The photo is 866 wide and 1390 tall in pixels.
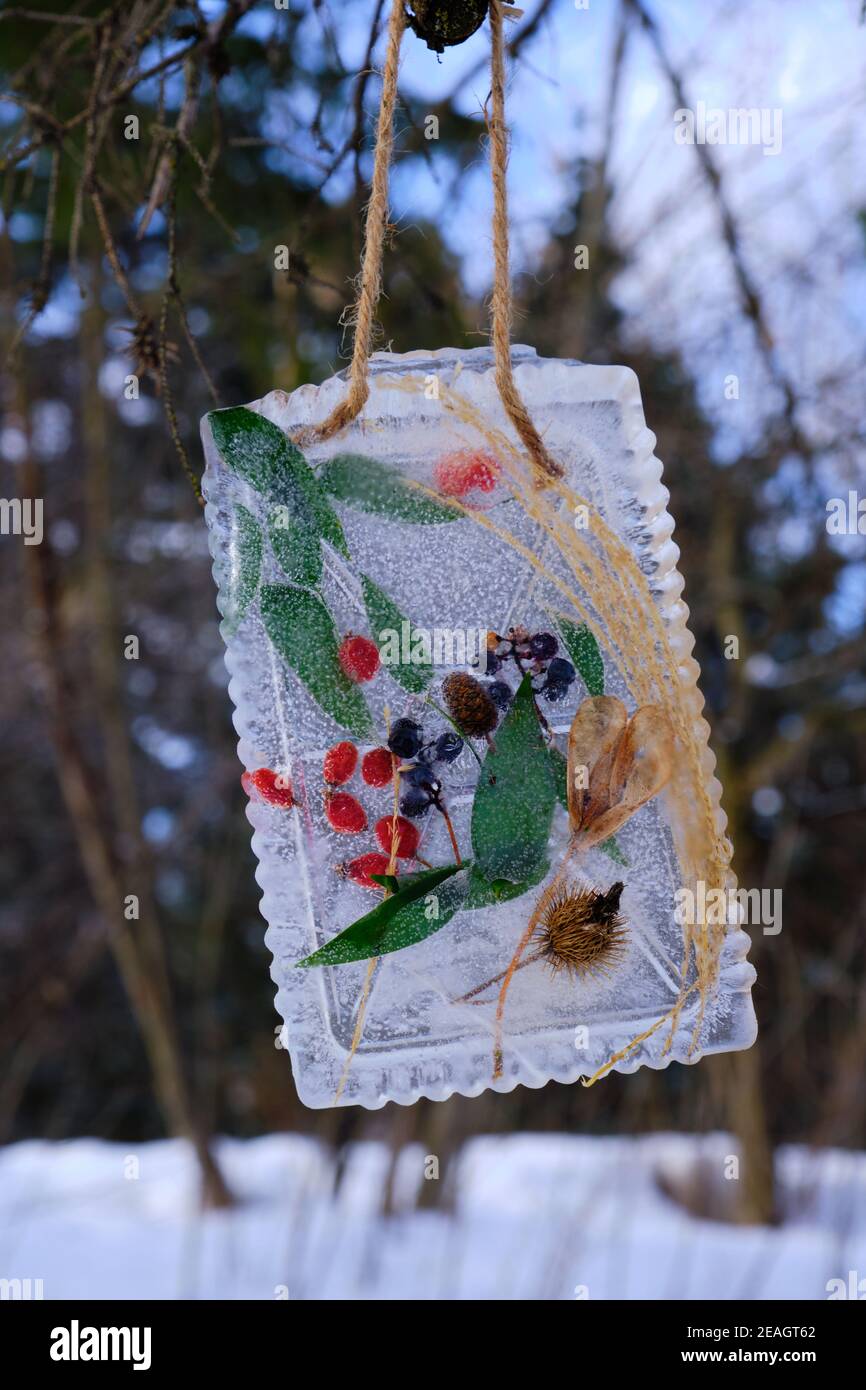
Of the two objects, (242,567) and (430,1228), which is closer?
(242,567)

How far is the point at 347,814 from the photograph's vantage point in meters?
0.54

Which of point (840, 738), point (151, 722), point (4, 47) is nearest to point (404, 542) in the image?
point (4, 47)

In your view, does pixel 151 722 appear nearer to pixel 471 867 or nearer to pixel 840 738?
pixel 840 738

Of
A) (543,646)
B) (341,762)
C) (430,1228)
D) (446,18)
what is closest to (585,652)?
(543,646)

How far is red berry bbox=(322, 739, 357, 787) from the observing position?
1.75 feet

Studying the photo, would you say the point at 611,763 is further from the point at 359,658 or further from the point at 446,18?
the point at 446,18

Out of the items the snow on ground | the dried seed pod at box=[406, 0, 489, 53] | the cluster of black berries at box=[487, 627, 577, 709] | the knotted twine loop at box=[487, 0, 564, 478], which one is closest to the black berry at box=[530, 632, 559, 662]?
the cluster of black berries at box=[487, 627, 577, 709]

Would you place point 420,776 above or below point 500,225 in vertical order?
below

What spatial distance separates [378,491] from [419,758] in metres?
0.12

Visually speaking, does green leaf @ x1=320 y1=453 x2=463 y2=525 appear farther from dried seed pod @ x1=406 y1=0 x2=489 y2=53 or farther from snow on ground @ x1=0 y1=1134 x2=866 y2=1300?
snow on ground @ x1=0 y1=1134 x2=866 y2=1300

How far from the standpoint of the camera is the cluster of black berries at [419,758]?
53 cm

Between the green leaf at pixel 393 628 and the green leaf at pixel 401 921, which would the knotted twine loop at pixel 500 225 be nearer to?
the green leaf at pixel 393 628

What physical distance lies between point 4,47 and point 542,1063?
111 cm
